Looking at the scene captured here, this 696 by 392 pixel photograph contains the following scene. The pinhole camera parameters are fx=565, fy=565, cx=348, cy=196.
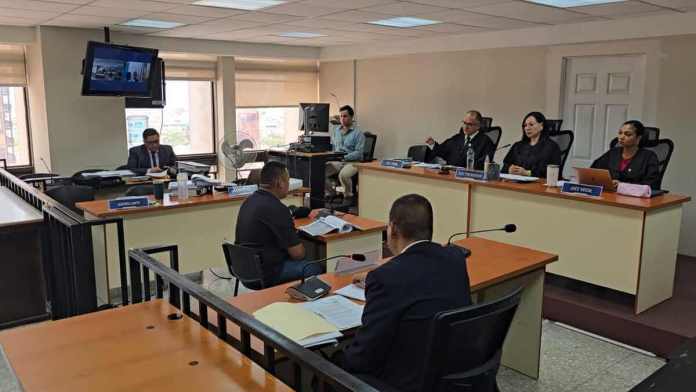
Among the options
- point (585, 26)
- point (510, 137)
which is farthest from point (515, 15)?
point (510, 137)

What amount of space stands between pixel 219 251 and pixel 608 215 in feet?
9.60

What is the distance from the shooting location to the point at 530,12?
557cm

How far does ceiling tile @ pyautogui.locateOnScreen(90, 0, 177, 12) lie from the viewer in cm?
503

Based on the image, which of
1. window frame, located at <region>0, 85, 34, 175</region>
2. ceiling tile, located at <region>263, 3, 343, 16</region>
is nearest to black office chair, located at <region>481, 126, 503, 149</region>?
ceiling tile, located at <region>263, 3, 343, 16</region>

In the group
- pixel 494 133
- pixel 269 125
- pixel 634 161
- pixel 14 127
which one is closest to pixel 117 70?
pixel 14 127

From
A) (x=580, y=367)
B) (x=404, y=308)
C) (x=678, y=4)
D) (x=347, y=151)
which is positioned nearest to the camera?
(x=404, y=308)

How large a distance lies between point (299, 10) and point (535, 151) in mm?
2599

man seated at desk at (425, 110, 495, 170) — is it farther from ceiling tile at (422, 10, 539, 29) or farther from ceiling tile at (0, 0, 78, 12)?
ceiling tile at (0, 0, 78, 12)

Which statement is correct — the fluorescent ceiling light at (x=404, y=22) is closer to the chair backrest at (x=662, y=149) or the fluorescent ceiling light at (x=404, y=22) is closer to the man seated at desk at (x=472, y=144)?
the man seated at desk at (x=472, y=144)

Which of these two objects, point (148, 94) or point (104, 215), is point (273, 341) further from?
point (148, 94)

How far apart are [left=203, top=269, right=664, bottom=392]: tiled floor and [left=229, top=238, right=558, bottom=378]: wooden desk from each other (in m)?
0.11

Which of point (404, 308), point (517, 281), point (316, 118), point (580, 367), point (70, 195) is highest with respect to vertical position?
point (316, 118)

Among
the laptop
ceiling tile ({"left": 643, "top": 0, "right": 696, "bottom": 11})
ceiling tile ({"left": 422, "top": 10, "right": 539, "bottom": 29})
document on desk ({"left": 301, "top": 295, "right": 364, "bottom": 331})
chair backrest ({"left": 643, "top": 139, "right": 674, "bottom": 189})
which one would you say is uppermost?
ceiling tile ({"left": 422, "top": 10, "right": 539, "bottom": 29})

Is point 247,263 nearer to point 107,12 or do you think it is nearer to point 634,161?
point 634,161
